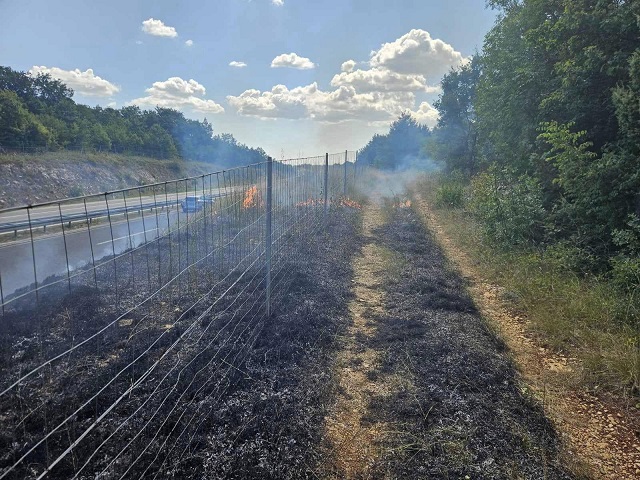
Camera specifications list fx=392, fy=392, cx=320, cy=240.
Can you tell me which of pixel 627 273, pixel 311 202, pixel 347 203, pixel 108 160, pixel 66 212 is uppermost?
pixel 108 160

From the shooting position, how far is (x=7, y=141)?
27.7m

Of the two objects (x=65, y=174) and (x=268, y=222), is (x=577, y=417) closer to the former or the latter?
(x=268, y=222)

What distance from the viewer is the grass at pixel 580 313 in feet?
11.8

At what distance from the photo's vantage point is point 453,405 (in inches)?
126

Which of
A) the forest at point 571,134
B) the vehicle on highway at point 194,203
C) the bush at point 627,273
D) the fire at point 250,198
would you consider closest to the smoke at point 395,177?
the vehicle on highway at point 194,203

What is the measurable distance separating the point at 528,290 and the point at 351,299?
8.50 feet

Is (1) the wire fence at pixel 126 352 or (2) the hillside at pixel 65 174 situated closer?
(1) the wire fence at pixel 126 352

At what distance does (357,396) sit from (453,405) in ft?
2.63

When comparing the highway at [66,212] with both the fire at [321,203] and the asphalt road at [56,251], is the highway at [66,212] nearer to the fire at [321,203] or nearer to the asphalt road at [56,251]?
the asphalt road at [56,251]

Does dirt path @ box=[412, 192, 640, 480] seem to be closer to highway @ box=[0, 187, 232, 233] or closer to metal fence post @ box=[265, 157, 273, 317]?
metal fence post @ box=[265, 157, 273, 317]

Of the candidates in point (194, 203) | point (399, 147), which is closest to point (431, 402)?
point (194, 203)

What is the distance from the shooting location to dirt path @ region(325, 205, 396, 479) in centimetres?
271

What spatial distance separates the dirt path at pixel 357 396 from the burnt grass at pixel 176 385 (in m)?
0.12

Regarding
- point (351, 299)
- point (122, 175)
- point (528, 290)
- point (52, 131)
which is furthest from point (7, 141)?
point (528, 290)
